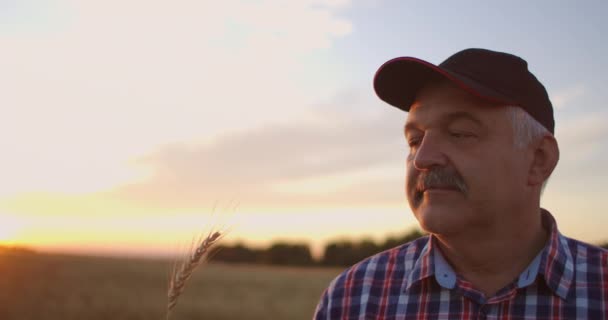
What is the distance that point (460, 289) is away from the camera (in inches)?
106

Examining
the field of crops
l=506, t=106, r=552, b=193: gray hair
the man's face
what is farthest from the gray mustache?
the field of crops

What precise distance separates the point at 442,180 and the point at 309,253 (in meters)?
24.7

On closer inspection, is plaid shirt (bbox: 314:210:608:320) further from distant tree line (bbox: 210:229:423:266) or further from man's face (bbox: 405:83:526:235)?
distant tree line (bbox: 210:229:423:266)

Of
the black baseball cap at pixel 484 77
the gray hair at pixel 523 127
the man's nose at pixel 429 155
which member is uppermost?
the black baseball cap at pixel 484 77

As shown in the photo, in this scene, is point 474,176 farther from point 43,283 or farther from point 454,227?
point 43,283

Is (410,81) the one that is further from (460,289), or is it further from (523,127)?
(460,289)

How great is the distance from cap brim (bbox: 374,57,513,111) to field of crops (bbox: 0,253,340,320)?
6.29m

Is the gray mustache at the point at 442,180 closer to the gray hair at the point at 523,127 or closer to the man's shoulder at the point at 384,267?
the gray hair at the point at 523,127

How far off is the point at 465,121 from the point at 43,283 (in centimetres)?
1345

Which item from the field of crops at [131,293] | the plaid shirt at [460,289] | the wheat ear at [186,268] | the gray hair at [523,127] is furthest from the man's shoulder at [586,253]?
the field of crops at [131,293]

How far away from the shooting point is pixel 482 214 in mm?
2633

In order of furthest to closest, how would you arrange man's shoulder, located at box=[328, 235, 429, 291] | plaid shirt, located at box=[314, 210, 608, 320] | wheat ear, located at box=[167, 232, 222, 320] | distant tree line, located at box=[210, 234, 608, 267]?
distant tree line, located at box=[210, 234, 608, 267], man's shoulder, located at box=[328, 235, 429, 291], plaid shirt, located at box=[314, 210, 608, 320], wheat ear, located at box=[167, 232, 222, 320]

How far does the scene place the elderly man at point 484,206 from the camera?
8.60 feet

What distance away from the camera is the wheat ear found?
2.30 m
